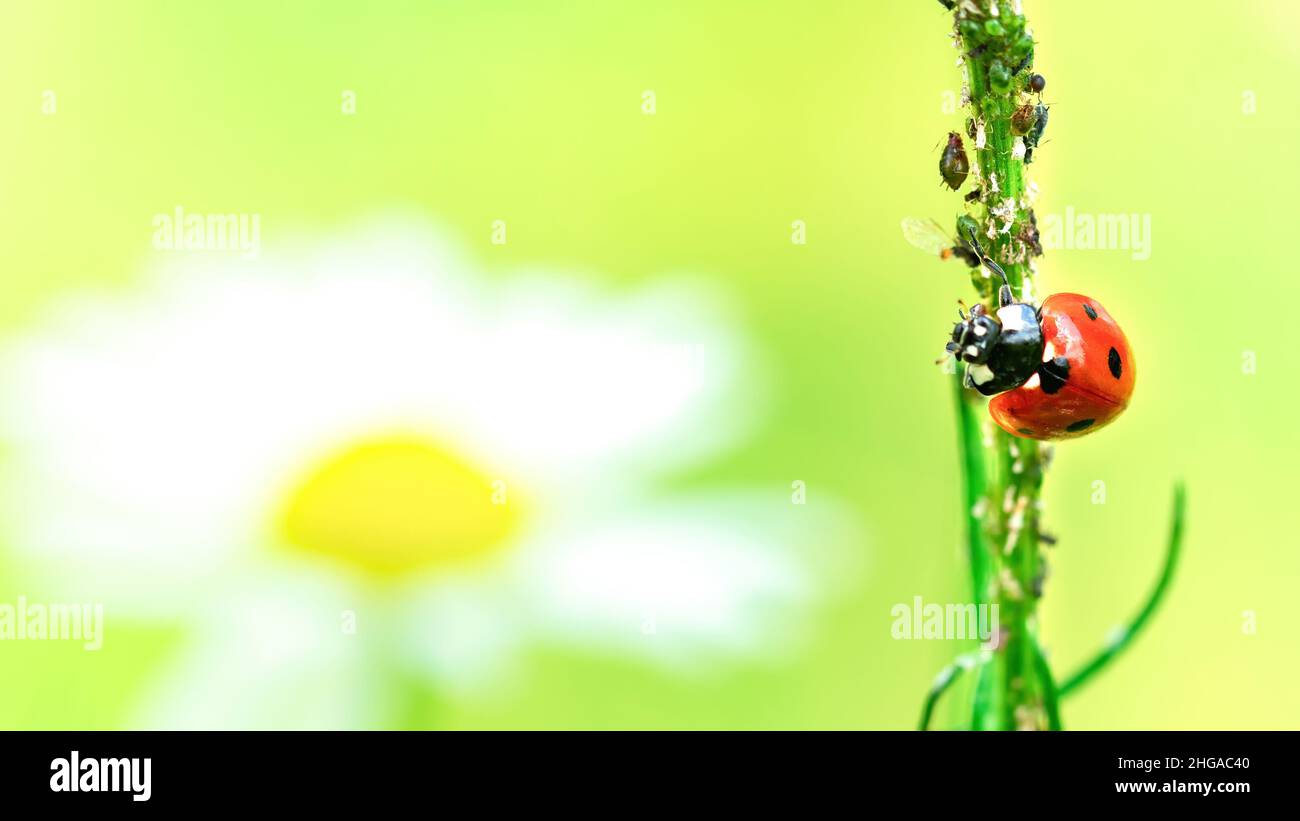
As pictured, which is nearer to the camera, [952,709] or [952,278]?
[952,709]

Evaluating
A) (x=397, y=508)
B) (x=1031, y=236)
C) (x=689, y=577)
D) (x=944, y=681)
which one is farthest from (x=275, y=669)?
(x=1031, y=236)

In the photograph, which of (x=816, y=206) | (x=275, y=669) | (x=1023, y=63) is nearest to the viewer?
(x=1023, y=63)

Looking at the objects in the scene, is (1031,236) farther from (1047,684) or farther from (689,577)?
(689,577)

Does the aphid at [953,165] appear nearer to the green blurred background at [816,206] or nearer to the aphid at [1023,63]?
the aphid at [1023,63]

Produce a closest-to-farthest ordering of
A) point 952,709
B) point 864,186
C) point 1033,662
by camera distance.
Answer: point 1033,662 < point 952,709 < point 864,186

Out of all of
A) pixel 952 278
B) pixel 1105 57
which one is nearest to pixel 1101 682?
pixel 952 278

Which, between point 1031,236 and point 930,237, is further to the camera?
point 930,237

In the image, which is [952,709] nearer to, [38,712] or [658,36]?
[38,712]
